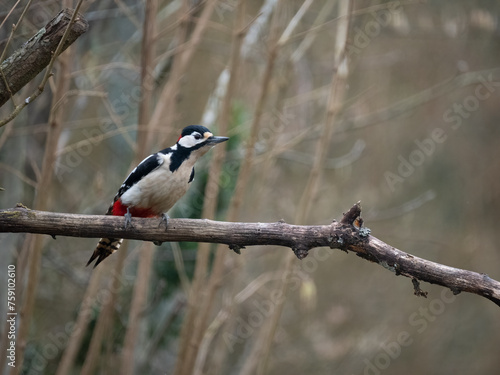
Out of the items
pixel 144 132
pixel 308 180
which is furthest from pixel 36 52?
pixel 308 180

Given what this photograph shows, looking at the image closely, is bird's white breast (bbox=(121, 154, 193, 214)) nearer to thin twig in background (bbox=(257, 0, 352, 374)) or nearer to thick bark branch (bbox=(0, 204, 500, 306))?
thick bark branch (bbox=(0, 204, 500, 306))

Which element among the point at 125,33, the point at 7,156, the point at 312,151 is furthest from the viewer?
the point at 312,151

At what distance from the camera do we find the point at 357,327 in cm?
823

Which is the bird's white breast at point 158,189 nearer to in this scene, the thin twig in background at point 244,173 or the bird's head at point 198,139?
the bird's head at point 198,139

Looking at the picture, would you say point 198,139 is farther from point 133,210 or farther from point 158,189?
point 133,210

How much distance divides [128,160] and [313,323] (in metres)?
3.27

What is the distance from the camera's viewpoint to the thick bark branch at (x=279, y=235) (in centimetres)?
248

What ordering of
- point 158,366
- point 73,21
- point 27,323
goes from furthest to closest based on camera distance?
1. point 158,366
2. point 27,323
3. point 73,21

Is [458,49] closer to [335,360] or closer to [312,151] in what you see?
[312,151]

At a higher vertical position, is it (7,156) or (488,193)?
(488,193)

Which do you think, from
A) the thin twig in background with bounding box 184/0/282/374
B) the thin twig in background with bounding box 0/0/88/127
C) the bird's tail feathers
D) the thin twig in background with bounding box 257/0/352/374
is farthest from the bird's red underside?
the thin twig in background with bounding box 0/0/88/127

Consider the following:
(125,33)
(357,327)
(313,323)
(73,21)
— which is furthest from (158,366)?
(73,21)

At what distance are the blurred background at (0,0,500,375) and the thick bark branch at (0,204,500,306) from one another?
2105 millimetres

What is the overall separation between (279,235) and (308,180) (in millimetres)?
3286
